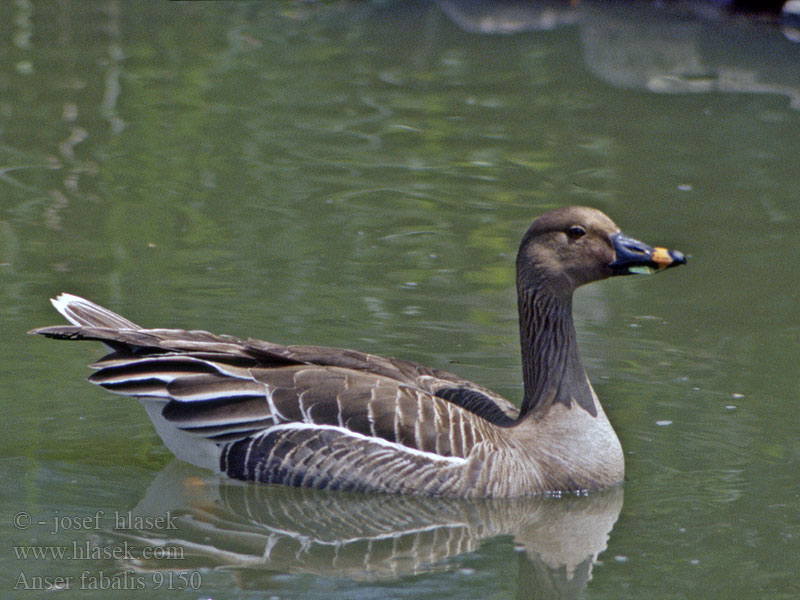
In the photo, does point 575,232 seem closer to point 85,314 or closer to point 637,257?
point 637,257

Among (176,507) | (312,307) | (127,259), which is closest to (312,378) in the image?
(176,507)

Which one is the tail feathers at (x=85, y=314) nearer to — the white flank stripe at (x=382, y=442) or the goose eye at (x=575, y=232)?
the white flank stripe at (x=382, y=442)

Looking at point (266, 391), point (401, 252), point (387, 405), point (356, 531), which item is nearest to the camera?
point (356, 531)

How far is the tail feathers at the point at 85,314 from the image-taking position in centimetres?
796

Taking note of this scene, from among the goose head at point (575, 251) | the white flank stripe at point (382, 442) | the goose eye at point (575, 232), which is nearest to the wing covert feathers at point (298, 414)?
the white flank stripe at point (382, 442)

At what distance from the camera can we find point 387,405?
753 centimetres

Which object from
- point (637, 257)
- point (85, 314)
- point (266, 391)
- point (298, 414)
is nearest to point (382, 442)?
point (298, 414)

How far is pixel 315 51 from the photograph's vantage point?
63.8 feet

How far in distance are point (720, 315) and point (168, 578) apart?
5585 mm

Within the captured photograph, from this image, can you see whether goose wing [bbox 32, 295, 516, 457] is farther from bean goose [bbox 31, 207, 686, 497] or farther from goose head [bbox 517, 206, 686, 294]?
goose head [bbox 517, 206, 686, 294]

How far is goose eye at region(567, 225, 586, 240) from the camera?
7.74m

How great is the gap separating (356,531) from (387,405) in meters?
0.75

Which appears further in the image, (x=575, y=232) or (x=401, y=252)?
(x=401, y=252)

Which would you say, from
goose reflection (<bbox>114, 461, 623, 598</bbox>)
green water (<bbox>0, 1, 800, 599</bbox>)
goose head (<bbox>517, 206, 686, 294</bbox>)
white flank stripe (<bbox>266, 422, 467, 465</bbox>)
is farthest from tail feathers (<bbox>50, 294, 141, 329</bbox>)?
goose head (<bbox>517, 206, 686, 294</bbox>)
